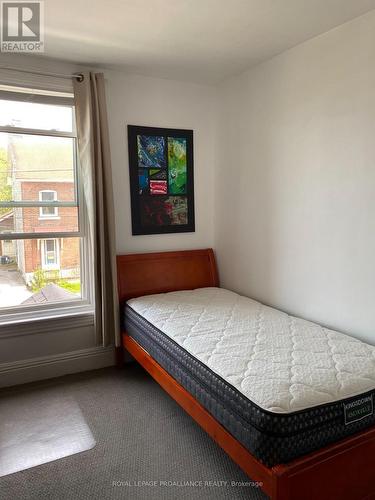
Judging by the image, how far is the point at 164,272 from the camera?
3309 mm

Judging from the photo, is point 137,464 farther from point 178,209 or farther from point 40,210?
point 178,209

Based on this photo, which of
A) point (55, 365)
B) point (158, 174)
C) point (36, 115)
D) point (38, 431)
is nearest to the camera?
point (38, 431)

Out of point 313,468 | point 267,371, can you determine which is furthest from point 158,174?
point 313,468

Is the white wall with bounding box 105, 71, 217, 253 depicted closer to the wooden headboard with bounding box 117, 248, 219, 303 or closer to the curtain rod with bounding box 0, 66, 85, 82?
the wooden headboard with bounding box 117, 248, 219, 303

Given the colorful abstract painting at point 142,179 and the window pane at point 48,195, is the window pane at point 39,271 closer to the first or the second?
the window pane at point 48,195

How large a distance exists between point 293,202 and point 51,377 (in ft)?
7.48

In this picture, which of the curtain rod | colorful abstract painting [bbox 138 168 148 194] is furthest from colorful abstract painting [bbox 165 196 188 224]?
the curtain rod

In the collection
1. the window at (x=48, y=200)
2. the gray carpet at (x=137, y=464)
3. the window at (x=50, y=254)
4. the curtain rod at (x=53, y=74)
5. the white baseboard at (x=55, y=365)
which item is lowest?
the gray carpet at (x=137, y=464)

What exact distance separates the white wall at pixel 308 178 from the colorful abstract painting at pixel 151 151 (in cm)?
57

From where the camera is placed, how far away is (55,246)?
3.04 metres

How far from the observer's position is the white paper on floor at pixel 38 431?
6.73ft

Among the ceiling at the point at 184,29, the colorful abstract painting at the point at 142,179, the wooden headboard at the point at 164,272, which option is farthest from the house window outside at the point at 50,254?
the ceiling at the point at 184,29

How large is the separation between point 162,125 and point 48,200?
3.76 feet

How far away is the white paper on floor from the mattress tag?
4.62 ft
